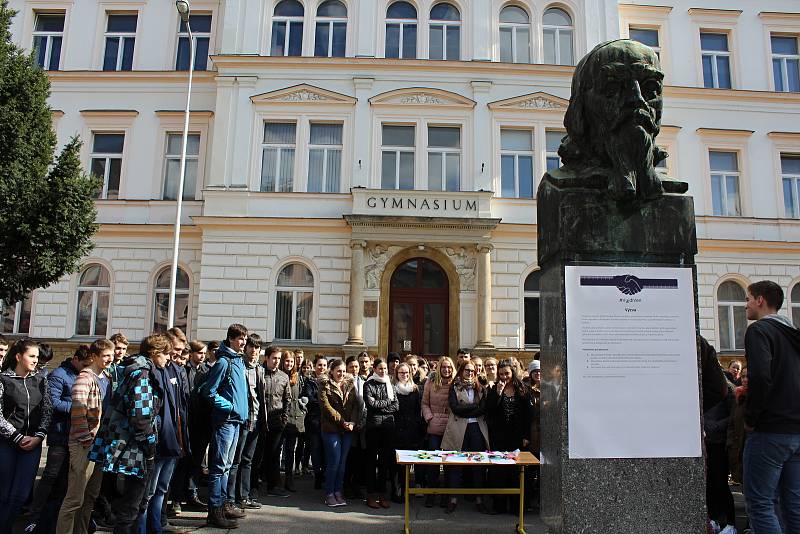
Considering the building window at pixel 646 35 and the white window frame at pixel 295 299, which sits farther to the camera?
the building window at pixel 646 35

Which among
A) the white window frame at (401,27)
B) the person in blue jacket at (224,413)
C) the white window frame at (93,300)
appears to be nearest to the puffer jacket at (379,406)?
the person in blue jacket at (224,413)

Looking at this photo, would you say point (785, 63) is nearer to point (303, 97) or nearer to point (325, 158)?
point (325, 158)

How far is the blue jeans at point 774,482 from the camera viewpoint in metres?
3.45

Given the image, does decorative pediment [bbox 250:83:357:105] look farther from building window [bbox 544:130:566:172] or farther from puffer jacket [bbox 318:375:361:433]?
puffer jacket [bbox 318:375:361:433]

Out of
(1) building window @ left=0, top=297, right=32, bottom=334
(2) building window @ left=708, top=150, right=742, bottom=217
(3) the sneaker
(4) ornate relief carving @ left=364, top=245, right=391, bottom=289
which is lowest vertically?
(3) the sneaker

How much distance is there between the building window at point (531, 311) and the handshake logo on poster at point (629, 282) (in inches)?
517

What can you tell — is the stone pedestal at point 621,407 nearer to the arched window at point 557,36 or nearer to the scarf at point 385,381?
the scarf at point 385,381

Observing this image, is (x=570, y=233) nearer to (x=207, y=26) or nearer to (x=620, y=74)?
(x=620, y=74)

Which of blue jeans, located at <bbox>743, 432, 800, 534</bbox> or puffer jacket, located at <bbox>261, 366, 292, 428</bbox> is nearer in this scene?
blue jeans, located at <bbox>743, 432, 800, 534</bbox>

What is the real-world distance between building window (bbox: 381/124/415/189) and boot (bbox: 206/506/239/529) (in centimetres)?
1182

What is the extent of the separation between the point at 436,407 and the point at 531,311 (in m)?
9.29

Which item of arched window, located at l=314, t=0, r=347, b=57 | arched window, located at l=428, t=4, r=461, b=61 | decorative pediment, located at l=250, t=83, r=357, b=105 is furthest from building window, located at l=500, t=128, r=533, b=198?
arched window, located at l=314, t=0, r=347, b=57

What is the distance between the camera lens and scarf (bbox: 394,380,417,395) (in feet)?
25.7

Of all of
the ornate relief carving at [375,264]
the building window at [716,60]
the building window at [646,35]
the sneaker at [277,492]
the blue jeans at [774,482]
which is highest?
the building window at [646,35]
